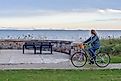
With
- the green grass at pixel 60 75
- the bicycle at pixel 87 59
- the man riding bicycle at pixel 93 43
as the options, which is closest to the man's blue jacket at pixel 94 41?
the man riding bicycle at pixel 93 43

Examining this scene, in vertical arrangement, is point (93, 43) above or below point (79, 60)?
above

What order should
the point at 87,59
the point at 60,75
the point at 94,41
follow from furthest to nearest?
the point at 87,59 → the point at 94,41 → the point at 60,75

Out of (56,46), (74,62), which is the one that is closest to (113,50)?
(56,46)

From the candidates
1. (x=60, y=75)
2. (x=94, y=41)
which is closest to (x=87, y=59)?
(x=94, y=41)

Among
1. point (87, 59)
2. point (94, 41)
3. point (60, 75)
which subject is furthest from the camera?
point (87, 59)

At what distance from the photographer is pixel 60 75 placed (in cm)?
1410

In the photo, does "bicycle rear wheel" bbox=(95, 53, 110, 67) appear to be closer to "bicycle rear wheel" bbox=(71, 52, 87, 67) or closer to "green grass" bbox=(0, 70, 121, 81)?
"bicycle rear wheel" bbox=(71, 52, 87, 67)

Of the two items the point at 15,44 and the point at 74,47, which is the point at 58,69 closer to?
the point at 74,47

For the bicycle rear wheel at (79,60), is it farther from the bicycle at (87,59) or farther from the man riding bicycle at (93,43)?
the man riding bicycle at (93,43)

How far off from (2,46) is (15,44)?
3.33ft

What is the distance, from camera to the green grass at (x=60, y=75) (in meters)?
13.1

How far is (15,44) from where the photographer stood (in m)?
31.4

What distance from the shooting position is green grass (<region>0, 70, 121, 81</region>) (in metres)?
13.1

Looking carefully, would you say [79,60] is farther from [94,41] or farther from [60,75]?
[60,75]
